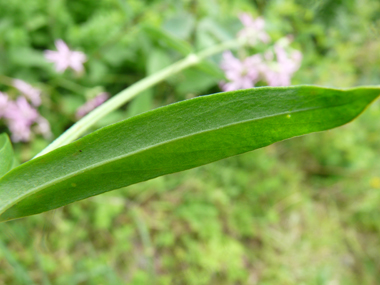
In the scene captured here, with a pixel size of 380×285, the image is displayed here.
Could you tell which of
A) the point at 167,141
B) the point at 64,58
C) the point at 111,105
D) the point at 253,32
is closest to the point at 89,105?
the point at 64,58

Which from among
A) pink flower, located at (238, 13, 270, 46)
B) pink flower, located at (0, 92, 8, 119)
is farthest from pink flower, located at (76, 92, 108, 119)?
pink flower, located at (238, 13, 270, 46)

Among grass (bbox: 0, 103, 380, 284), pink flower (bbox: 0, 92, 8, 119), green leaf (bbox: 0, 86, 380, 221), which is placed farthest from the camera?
grass (bbox: 0, 103, 380, 284)

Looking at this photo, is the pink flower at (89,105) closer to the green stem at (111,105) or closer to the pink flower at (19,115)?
the pink flower at (19,115)

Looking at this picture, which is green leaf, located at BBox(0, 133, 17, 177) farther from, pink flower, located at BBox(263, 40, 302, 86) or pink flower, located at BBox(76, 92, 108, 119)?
pink flower, located at BBox(263, 40, 302, 86)

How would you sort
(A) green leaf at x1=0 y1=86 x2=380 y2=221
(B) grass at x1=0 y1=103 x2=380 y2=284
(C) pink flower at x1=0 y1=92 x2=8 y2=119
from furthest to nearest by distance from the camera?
(B) grass at x1=0 y1=103 x2=380 y2=284 → (C) pink flower at x1=0 y1=92 x2=8 y2=119 → (A) green leaf at x1=0 y1=86 x2=380 y2=221

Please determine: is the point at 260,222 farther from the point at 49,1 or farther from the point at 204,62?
the point at 49,1

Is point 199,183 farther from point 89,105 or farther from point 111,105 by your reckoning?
point 111,105

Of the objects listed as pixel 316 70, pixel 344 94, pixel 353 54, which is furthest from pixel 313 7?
pixel 353 54
